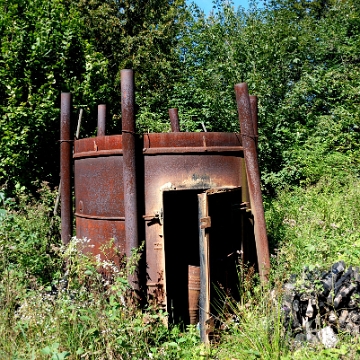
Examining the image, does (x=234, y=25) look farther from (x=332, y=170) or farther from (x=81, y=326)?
(x=81, y=326)

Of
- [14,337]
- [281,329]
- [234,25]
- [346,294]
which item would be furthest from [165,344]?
[234,25]

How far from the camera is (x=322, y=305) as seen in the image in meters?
4.17

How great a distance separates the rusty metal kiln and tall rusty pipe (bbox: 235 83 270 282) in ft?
0.04

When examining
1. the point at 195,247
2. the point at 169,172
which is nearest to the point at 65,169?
the point at 169,172

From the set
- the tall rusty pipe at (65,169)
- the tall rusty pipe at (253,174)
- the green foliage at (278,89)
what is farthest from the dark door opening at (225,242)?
the green foliage at (278,89)

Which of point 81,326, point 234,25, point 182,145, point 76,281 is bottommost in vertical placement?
point 81,326

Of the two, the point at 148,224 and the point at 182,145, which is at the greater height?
the point at 182,145

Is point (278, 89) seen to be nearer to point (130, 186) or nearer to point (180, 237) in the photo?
point (180, 237)

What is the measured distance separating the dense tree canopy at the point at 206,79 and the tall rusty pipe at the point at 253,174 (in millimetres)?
4229

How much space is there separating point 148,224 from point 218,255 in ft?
3.28

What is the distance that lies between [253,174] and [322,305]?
5.49 ft

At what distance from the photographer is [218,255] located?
5.09m

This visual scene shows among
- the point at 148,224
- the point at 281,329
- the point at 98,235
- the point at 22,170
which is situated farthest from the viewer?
the point at 22,170

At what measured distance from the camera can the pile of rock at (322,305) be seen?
4.02 m
